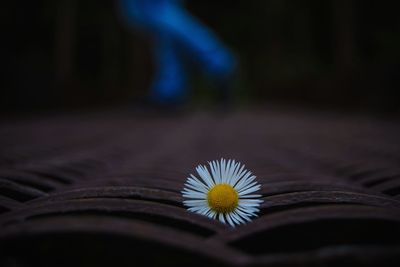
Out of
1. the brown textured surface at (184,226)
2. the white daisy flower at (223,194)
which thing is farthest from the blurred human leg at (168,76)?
the white daisy flower at (223,194)

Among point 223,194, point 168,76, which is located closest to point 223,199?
point 223,194

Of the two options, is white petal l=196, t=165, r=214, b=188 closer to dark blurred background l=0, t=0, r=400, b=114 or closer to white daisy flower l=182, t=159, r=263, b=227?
white daisy flower l=182, t=159, r=263, b=227

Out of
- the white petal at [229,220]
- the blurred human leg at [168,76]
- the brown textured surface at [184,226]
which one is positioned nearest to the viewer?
the brown textured surface at [184,226]

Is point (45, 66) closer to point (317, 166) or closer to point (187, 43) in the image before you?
point (187, 43)

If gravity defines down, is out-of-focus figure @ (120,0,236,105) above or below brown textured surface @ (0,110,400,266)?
above

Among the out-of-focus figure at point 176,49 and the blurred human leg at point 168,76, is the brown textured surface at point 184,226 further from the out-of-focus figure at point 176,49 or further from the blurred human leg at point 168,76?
the blurred human leg at point 168,76

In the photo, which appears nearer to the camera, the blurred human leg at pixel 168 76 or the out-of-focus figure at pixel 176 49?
the out-of-focus figure at pixel 176 49

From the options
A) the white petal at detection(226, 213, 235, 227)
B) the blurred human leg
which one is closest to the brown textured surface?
the white petal at detection(226, 213, 235, 227)
